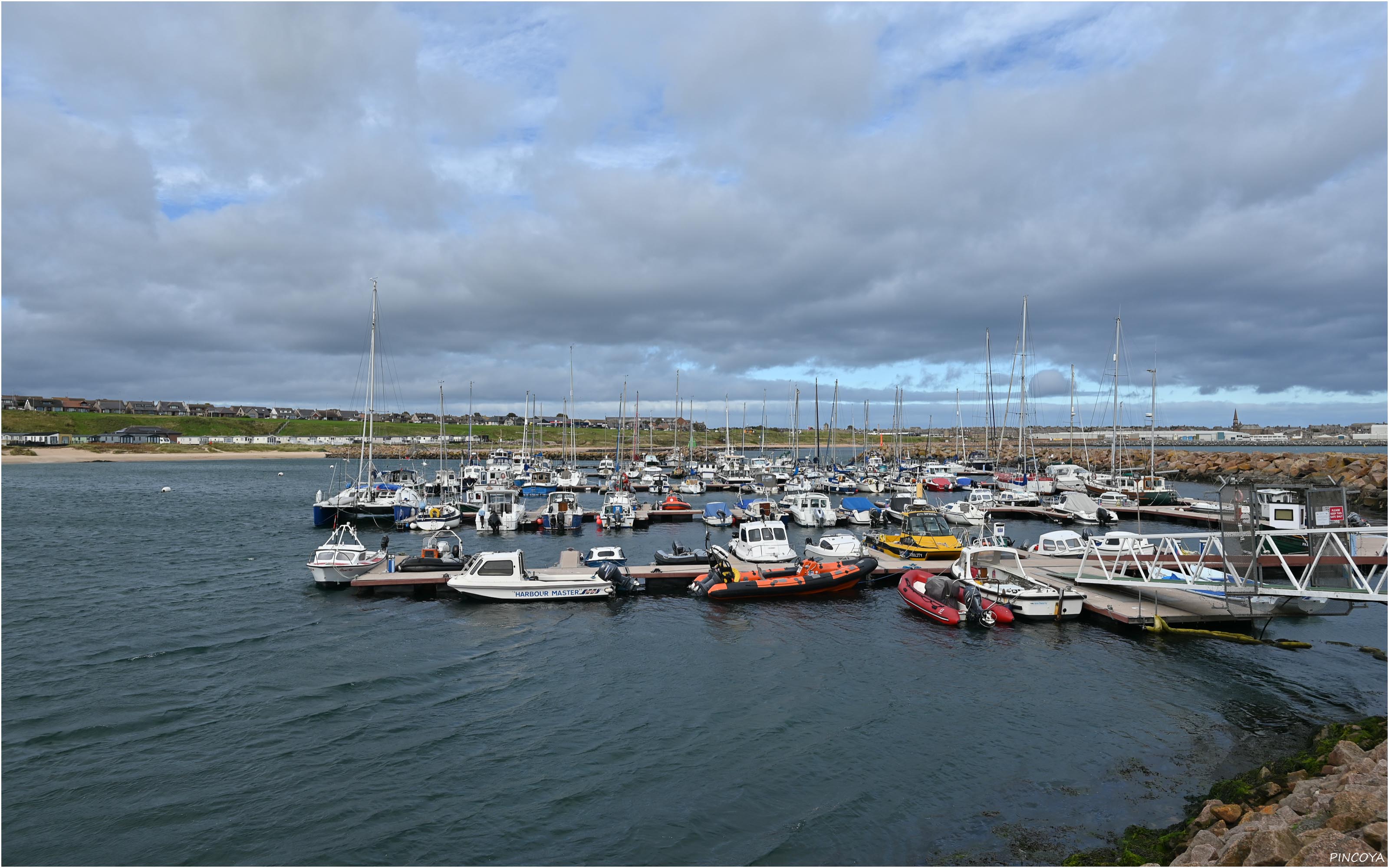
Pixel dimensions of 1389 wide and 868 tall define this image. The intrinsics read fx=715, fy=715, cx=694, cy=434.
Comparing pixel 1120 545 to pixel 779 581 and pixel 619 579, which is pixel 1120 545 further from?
pixel 619 579

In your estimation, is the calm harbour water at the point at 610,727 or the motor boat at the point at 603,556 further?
the motor boat at the point at 603,556

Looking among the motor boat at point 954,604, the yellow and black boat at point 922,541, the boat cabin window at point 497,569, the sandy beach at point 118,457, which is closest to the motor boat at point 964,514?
the yellow and black boat at point 922,541

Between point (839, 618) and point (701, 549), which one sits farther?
point (701, 549)

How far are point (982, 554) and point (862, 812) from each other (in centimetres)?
2026

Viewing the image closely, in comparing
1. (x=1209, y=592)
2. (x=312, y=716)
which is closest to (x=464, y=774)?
(x=312, y=716)

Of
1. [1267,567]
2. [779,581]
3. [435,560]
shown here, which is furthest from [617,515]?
[1267,567]

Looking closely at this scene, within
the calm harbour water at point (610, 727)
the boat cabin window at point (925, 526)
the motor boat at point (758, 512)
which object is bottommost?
the calm harbour water at point (610, 727)

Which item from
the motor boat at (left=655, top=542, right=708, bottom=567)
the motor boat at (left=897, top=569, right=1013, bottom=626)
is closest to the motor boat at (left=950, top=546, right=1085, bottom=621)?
the motor boat at (left=897, top=569, right=1013, bottom=626)

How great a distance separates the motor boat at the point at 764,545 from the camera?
1460 inches

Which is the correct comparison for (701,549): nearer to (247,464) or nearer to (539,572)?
(539,572)

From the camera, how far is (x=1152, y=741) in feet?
59.4

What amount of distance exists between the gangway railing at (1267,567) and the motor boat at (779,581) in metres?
10.1

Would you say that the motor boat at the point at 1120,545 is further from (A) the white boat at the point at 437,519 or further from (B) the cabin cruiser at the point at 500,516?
(A) the white boat at the point at 437,519

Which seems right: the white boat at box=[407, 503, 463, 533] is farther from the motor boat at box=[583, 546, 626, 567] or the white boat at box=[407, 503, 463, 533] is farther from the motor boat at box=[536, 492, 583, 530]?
the motor boat at box=[583, 546, 626, 567]
